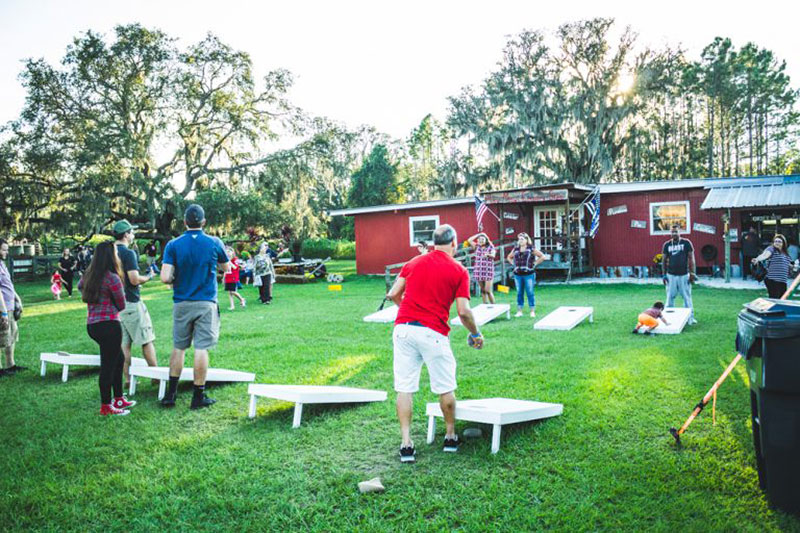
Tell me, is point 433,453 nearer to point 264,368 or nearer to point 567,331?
point 264,368

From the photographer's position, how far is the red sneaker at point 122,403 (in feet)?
18.0

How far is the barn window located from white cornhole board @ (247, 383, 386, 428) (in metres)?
16.0

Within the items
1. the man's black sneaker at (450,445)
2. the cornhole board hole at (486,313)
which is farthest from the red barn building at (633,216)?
the man's black sneaker at (450,445)

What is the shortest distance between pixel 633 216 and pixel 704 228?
86.3 inches

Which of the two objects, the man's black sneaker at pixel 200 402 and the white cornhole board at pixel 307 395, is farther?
the man's black sneaker at pixel 200 402

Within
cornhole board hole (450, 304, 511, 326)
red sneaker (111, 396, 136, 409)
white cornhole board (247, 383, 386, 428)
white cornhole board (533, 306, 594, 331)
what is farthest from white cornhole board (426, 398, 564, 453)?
cornhole board hole (450, 304, 511, 326)

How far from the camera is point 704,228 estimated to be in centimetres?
1775

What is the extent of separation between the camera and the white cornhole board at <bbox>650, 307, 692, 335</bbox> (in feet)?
27.3

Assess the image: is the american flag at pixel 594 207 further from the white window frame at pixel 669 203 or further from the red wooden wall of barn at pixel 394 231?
the red wooden wall of barn at pixel 394 231

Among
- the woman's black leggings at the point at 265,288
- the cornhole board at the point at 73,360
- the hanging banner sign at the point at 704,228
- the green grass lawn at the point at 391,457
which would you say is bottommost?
the green grass lawn at the point at 391,457

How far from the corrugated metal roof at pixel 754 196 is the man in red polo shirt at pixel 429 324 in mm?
14691

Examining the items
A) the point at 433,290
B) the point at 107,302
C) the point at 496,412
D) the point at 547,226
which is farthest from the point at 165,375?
the point at 547,226

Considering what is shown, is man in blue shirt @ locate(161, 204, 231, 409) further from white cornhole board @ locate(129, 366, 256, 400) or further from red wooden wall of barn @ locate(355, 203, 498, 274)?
red wooden wall of barn @ locate(355, 203, 498, 274)

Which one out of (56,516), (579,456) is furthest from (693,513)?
(56,516)
